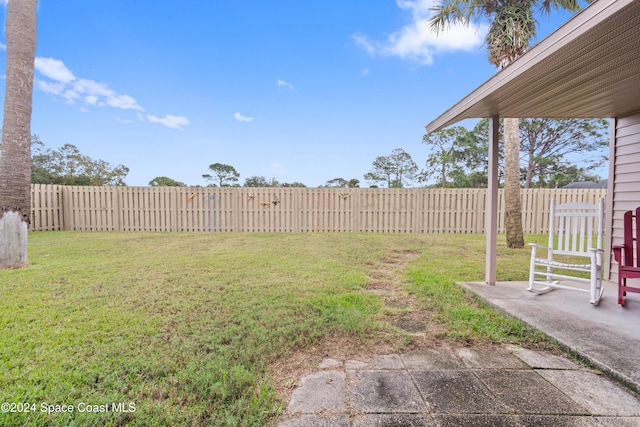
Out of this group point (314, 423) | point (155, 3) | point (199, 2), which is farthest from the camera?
point (199, 2)

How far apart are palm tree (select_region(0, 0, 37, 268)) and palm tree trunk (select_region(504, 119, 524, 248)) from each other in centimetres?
870

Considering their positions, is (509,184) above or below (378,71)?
below

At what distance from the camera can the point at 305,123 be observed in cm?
1408

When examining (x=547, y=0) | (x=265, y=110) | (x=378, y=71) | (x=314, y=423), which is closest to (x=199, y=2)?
(x=265, y=110)

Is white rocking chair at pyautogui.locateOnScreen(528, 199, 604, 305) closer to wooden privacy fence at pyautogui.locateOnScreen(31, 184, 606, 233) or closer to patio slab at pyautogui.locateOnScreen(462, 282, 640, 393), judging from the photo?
patio slab at pyautogui.locateOnScreen(462, 282, 640, 393)

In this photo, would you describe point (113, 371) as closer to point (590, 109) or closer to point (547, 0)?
point (590, 109)

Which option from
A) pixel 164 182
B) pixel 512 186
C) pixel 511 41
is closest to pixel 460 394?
pixel 512 186

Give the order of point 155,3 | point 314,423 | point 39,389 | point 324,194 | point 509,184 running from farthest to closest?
point 324,194 → point 155,3 → point 509,184 → point 39,389 → point 314,423

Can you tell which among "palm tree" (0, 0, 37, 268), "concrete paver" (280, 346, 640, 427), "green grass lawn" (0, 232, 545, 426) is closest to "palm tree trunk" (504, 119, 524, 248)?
"green grass lawn" (0, 232, 545, 426)

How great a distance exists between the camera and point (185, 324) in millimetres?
2373

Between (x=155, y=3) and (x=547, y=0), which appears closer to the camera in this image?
(x=547, y=0)

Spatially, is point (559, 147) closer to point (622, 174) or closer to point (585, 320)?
point (622, 174)

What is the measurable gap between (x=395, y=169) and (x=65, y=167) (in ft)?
56.5

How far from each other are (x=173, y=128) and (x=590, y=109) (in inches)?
565
